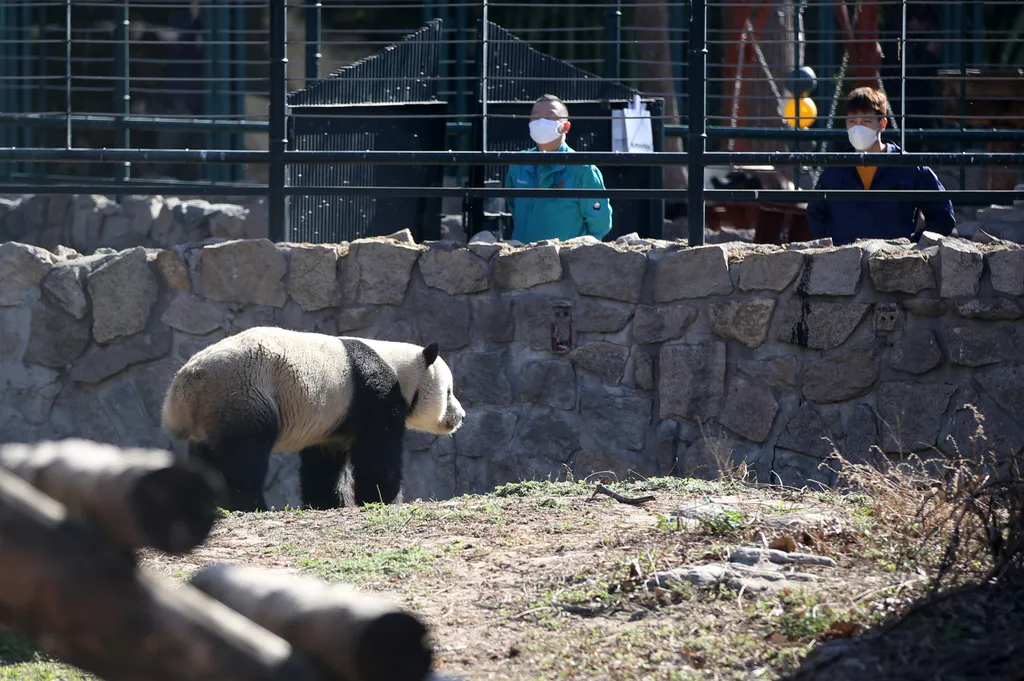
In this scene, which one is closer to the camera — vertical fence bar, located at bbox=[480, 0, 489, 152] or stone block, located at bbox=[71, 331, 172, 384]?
stone block, located at bbox=[71, 331, 172, 384]

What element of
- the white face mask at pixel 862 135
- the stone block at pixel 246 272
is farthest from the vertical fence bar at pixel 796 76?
the stone block at pixel 246 272

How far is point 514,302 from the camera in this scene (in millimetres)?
7383

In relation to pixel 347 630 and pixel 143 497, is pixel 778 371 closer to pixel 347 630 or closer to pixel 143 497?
pixel 347 630

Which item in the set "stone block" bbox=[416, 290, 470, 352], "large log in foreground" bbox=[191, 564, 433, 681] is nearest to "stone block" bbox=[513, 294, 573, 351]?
"stone block" bbox=[416, 290, 470, 352]

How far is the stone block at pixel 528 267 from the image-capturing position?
7316 mm

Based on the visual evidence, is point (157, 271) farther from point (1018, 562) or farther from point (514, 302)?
point (1018, 562)

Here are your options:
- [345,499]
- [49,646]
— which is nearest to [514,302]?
[345,499]

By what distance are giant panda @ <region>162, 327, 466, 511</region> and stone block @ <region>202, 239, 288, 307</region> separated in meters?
0.58

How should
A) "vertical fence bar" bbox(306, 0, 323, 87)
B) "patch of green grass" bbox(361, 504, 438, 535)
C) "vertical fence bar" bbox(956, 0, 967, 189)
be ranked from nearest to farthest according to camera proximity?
"patch of green grass" bbox(361, 504, 438, 535), "vertical fence bar" bbox(956, 0, 967, 189), "vertical fence bar" bbox(306, 0, 323, 87)

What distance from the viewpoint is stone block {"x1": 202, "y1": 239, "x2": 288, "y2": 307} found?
7.50m

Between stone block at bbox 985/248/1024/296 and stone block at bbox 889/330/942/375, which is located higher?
stone block at bbox 985/248/1024/296

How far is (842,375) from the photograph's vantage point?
692cm

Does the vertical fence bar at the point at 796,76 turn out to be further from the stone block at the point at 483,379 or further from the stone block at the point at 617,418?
the stone block at the point at 483,379

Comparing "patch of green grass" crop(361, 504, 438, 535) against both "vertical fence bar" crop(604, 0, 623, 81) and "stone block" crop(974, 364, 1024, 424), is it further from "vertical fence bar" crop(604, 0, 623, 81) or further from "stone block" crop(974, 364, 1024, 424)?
"vertical fence bar" crop(604, 0, 623, 81)
